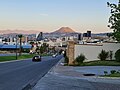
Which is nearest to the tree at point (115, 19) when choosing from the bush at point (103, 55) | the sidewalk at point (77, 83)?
the sidewalk at point (77, 83)

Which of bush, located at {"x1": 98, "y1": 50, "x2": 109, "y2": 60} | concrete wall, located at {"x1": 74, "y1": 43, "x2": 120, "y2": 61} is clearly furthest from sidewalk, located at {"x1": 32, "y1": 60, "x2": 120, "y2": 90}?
concrete wall, located at {"x1": 74, "y1": 43, "x2": 120, "y2": 61}

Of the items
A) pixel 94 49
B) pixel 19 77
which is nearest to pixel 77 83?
pixel 19 77

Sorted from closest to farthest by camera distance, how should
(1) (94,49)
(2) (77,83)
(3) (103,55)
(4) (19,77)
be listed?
(2) (77,83) < (4) (19,77) < (3) (103,55) < (1) (94,49)

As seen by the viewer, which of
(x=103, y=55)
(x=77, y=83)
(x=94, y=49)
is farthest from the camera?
(x=94, y=49)

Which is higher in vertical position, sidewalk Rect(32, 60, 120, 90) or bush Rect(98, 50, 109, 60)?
bush Rect(98, 50, 109, 60)

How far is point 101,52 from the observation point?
181ft

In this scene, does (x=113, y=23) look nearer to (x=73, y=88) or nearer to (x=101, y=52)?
(x=73, y=88)

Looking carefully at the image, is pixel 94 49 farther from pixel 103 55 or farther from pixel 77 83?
pixel 77 83

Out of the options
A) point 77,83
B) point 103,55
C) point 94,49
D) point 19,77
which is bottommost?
point 19,77

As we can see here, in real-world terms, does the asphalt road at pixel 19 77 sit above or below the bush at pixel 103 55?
below

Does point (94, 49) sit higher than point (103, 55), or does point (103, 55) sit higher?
point (94, 49)

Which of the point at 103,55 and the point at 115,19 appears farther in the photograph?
the point at 103,55

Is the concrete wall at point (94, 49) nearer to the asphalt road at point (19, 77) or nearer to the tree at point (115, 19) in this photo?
the asphalt road at point (19, 77)

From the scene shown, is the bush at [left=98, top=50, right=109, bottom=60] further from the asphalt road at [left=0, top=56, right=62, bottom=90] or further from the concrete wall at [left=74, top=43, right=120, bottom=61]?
the asphalt road at [left=0, top=56, right=62, bottom=90]
